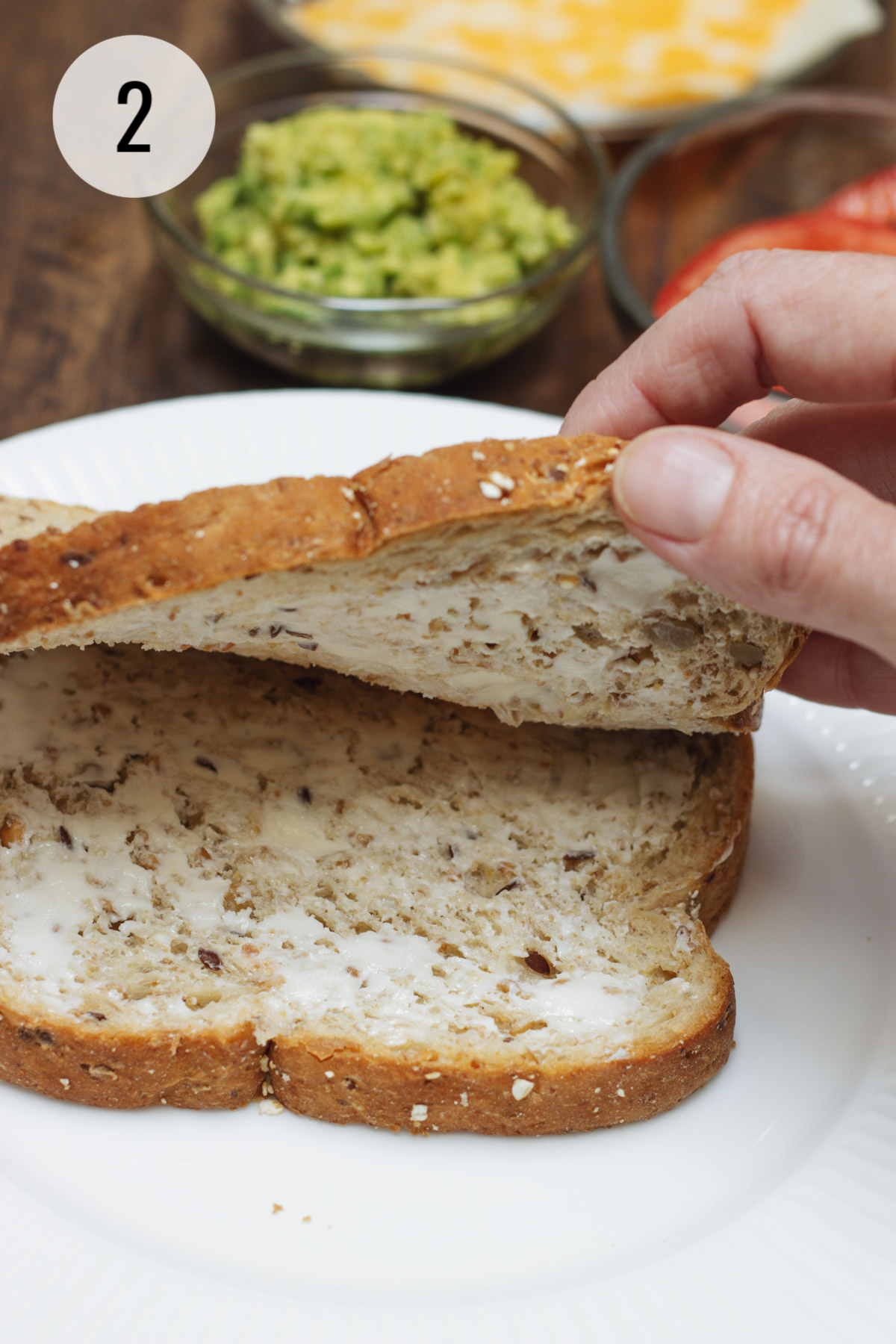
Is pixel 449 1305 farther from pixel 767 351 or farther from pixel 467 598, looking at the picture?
pixel 767 351

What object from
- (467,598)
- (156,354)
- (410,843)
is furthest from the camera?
(156,354)

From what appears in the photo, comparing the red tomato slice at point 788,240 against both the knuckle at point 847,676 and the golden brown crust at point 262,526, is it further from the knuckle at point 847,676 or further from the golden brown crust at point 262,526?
the golden brown crust at point 262,526

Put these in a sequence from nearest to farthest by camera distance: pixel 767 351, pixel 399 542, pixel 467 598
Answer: pixel 399 542 < pixel 467 598 < pixel 767 351

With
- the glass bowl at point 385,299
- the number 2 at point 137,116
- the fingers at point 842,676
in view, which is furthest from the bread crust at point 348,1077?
the number 2 at point 137,116

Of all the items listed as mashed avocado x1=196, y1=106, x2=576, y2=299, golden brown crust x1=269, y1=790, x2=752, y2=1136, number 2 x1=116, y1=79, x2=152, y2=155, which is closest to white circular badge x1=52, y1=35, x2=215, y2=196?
number 2 x1=116, y1=79, x2=152, y2=155

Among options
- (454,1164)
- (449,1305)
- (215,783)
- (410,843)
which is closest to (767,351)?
(410,843)

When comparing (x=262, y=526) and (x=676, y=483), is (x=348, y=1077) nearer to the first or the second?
(x=262, y=526)
